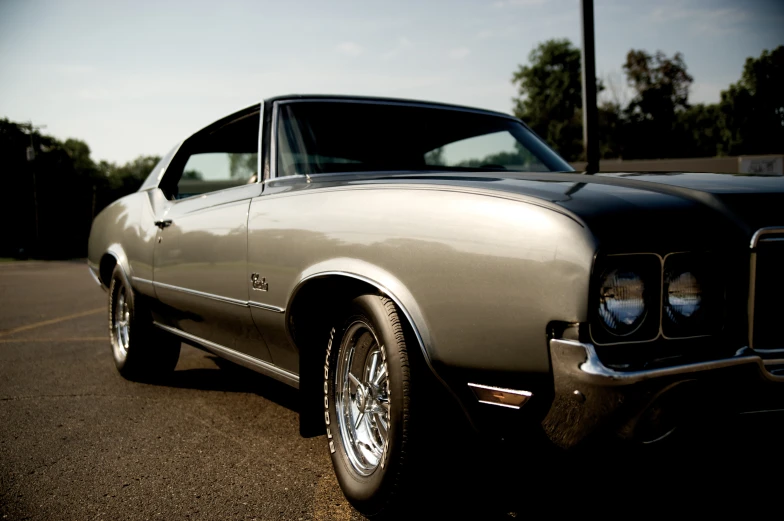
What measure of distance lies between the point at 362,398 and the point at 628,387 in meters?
1.10

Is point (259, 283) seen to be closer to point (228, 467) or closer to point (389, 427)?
point (228, 467)

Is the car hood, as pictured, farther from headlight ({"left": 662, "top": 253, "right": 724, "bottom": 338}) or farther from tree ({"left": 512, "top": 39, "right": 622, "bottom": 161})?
tree ({"left": 512, "top": 39, "right": 622, "bottom": 161})

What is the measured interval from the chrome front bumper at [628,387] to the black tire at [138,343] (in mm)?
2977

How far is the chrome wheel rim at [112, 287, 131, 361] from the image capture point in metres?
4.58

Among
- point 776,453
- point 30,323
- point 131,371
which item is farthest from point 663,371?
point 30,323

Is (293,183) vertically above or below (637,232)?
above

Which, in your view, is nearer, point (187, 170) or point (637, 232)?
point (637, 232)

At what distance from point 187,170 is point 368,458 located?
2914 mm

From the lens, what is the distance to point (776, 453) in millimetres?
1831

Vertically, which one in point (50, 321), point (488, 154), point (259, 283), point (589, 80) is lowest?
point (50, 321)

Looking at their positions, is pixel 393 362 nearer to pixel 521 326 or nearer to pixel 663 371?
pixel 521 326

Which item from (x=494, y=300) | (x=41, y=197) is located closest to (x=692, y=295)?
(x=494, y=300)

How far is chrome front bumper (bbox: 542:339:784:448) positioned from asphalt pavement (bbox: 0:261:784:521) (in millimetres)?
105

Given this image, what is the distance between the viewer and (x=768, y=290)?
5.86 ft
